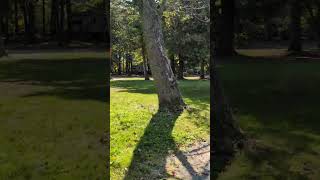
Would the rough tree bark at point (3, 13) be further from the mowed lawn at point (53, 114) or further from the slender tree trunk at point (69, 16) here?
the slender tree trunk at point (69, 16)

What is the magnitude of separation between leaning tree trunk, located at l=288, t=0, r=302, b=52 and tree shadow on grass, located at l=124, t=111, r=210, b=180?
6.47 ft

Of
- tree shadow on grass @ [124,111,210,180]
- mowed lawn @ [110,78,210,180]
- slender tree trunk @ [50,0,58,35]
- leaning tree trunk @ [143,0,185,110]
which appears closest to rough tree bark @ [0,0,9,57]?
slender tree trunk @ [50,0,58,35]

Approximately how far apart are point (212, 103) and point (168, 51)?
9.25ft

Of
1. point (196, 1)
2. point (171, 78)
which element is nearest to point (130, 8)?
point (196, 1)

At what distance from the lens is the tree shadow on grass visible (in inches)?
202

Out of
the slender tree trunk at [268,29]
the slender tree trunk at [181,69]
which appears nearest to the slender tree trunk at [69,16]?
the slender tree trunk at [268,29]

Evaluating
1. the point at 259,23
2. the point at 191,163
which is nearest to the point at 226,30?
the point at 259,23

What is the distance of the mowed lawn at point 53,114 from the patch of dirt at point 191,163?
5.28 ft

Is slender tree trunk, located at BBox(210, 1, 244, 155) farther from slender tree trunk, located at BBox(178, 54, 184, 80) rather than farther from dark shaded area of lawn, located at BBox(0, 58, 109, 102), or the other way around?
slender tree trunk, located at BBox(178, 54, 184, 80)

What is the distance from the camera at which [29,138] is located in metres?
3.33

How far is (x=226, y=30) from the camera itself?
3.29 meters

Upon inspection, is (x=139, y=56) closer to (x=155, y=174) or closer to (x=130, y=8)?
(x=130, y=8)

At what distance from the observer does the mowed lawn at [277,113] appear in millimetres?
3242

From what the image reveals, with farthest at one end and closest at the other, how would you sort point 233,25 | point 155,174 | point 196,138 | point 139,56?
point 139,56
point 196,138
point 155,174
point 233,25
